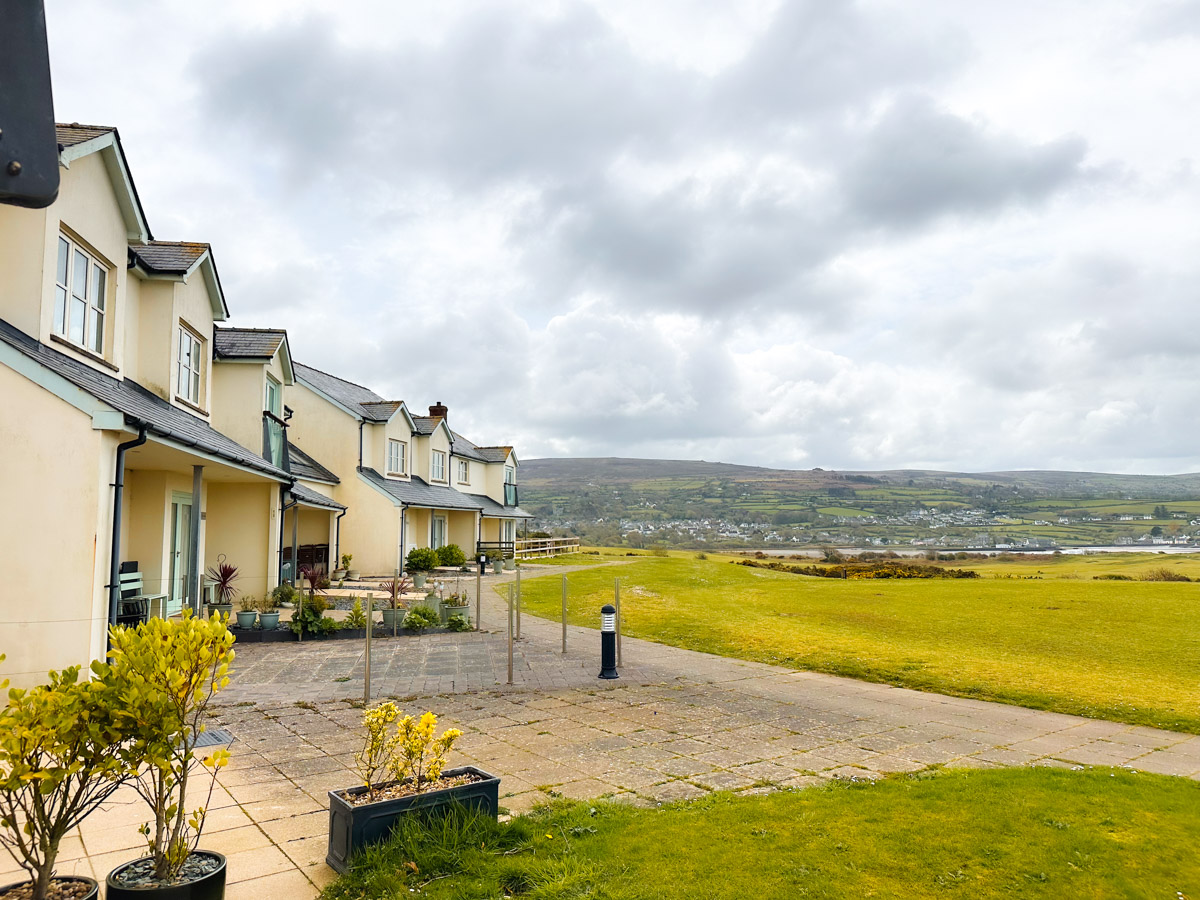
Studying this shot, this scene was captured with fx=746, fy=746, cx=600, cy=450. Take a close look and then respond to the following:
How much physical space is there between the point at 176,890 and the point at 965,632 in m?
17.2

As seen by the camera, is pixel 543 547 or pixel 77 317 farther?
pixel 543 547

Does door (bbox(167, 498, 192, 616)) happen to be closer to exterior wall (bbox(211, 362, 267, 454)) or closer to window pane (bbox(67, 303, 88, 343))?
exterior wall (bbox(211, 362, 267, 454))

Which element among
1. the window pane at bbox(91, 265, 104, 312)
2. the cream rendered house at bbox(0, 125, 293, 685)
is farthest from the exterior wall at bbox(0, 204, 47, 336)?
the window pane at bbox(91, 265, 104, 312)

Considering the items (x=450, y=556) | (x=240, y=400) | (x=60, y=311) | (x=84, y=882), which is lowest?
(x=450, y=556)

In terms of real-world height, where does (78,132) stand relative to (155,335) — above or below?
above

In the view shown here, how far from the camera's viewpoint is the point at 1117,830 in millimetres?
5105

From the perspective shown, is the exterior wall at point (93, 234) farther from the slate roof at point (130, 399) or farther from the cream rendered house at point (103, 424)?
the slate roof at point (130, 399)

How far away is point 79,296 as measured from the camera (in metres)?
11.0

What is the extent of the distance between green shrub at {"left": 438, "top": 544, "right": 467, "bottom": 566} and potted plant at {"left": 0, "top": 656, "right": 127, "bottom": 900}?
2926 cm

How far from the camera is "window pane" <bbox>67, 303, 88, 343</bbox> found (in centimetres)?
1080

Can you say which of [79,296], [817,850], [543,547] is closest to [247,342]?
[79,296]

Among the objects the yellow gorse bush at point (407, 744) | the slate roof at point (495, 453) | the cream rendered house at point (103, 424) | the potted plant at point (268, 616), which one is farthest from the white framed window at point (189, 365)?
the slate roof at point (495, 453)

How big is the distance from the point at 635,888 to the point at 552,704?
557cm

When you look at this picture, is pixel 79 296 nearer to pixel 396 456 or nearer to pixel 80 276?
pixel 80 276
